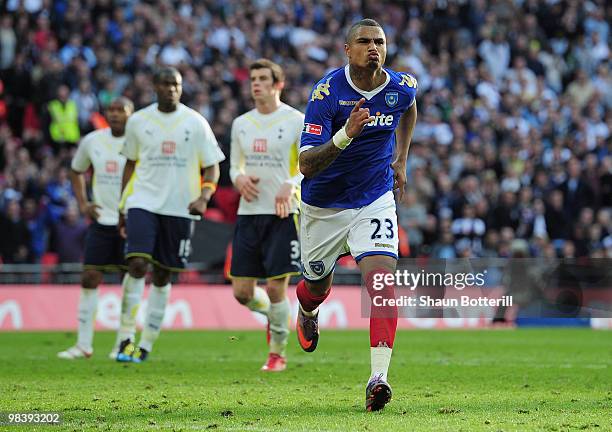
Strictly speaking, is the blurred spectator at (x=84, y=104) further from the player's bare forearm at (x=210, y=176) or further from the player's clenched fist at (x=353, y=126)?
the player's clenched fist at (x=353, y=126)

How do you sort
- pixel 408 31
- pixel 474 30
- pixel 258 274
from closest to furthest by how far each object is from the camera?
pixel 258 274 < pixel 408 31 < pixel 474 30

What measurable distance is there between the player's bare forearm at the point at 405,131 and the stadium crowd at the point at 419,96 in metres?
10.4

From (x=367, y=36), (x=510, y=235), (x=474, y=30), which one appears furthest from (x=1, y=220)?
(x=474, y=30)

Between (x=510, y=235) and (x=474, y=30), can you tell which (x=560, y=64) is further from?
(x=510, y=235)

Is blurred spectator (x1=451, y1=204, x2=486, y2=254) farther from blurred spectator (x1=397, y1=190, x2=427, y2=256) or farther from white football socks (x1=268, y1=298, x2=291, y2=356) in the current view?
white football socks (x1=268, y1=298, x2=291, y2=356)

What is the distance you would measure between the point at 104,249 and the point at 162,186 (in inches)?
55.7

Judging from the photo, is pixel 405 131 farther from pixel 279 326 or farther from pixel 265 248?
pixel 279 326

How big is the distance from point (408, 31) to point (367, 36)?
19.5 metres

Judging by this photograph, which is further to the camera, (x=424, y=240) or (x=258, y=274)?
(x=424, y=240)

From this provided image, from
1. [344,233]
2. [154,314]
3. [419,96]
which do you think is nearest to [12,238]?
[154,314]

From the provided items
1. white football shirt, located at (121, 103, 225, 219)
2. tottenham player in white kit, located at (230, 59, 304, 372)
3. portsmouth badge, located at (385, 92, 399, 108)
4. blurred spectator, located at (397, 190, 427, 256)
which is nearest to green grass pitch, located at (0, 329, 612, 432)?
tottenham player in white kit, located at (230, 59, 304, 372)

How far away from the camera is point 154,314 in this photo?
38.5 feet

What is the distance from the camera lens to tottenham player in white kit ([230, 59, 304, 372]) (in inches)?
435

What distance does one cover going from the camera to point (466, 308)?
17.9 metres
